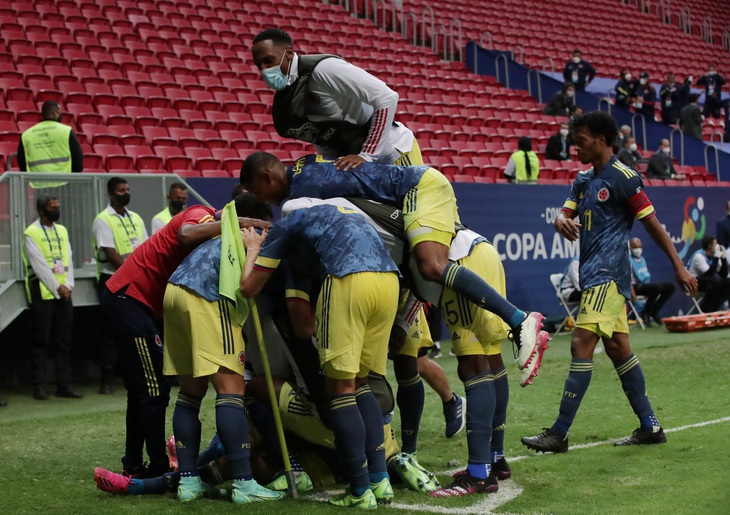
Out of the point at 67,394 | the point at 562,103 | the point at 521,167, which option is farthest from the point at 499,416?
the point at 562,103

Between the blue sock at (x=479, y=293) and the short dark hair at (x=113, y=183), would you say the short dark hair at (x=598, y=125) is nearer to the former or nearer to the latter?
the blue sock at (x=479, y=293)

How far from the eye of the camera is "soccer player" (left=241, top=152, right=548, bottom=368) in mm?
5113

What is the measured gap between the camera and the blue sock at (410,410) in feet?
19.7

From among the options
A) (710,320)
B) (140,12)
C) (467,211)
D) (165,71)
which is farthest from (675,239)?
(140,12)

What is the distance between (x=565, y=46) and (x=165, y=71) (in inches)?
555

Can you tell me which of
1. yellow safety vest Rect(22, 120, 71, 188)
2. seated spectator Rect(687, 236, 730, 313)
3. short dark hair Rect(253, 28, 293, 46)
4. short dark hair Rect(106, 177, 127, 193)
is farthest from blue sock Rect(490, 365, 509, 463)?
seated spectator Rect(687, 236, 730, 313)

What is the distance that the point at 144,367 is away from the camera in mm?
5730

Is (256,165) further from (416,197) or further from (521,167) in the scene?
(521,167)

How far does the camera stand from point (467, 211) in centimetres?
1441

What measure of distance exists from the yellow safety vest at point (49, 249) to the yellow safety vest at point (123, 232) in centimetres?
35

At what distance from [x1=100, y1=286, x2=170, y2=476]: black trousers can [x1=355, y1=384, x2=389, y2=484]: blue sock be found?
1.18 meters

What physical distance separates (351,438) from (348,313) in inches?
23.7

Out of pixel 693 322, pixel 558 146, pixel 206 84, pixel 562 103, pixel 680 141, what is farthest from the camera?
pixel 680 141

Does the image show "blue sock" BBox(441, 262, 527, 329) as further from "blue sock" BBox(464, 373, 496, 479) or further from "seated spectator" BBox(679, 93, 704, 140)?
"seated spectator" BBox(679, 93, 704, 140)
